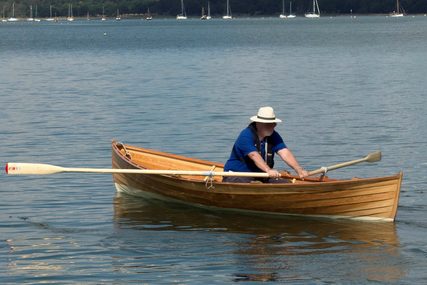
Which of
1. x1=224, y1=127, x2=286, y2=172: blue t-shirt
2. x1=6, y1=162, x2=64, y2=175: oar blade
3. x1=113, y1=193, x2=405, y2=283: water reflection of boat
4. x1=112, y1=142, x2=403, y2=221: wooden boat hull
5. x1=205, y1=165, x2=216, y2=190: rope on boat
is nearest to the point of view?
x1=113, y1=193, x2=405, y2=283: water reflection of boat

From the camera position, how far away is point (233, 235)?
18.1m

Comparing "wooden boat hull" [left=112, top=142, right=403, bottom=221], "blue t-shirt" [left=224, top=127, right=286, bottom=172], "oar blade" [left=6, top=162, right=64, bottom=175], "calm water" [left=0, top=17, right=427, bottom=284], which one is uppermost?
"blue t-shirt" [left=224, top=127, right=286, bottom=172]

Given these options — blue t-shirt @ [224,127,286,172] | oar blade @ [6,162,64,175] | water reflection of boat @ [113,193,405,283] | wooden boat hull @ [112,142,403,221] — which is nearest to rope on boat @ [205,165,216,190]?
wooden boat hull @ [112,142,403,221]

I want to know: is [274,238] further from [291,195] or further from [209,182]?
[209,182]

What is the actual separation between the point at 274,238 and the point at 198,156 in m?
9.15

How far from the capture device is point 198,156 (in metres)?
26.8

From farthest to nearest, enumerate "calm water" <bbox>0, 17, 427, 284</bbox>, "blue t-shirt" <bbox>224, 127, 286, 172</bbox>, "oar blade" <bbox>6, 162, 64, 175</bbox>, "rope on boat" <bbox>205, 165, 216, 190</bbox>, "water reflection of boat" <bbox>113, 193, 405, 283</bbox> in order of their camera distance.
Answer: "oar blade" <bbox>6, 162, 64, 175</bbox>
"rope on boat" <bbox>205, 165, 216, 190</bbox>
"blue t-shirt" <bbox>224, 127, 286, 172</bbox>
"calm water" <bbox>0, 17, 427, 284</bbox>
"water reflection of boat" <bbox>113, 193, 405, 283</bbox>

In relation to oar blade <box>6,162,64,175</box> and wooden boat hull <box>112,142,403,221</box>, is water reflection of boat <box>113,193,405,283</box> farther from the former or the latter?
oar blade <box>6,162,64,175</box>

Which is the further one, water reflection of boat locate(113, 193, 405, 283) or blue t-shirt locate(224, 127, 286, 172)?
blue t-shirt locate(224, 127, 286, 172)

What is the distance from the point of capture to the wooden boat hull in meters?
17.7

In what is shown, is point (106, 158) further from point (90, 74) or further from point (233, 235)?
point (90, 74)

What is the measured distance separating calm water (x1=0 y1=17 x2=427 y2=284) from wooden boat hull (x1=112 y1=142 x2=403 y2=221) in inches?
8.9

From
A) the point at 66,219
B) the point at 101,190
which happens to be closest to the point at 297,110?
the point at 101,190

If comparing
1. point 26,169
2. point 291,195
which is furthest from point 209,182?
point 26,169
